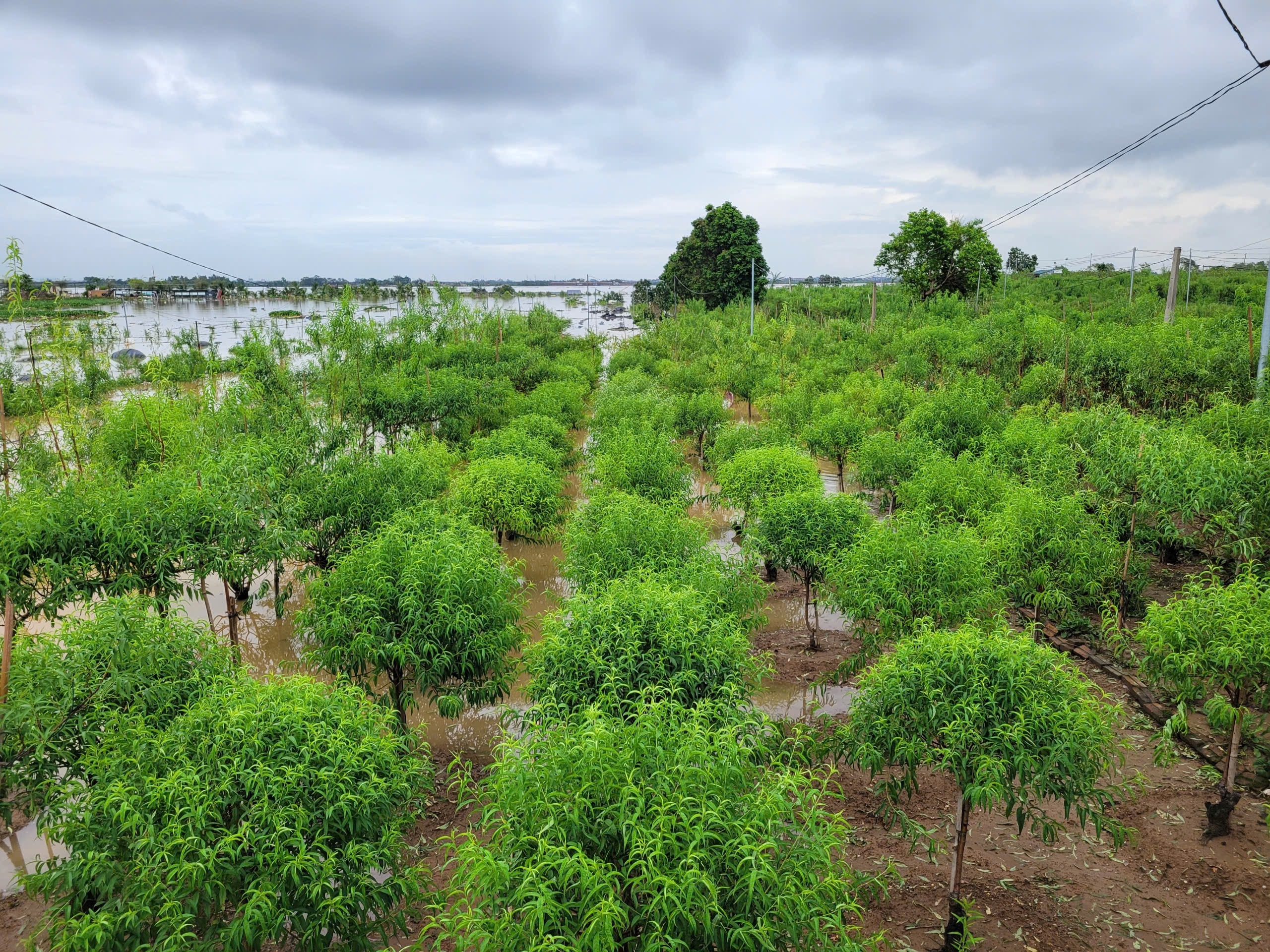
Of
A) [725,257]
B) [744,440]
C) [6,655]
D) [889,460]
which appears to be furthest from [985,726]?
[725,257]

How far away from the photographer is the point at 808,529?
37.9 feet

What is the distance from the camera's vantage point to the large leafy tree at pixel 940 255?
45.4m

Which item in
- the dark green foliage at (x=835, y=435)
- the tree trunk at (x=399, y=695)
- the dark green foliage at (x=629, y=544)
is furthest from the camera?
the dark green foliage at (x=835, y=435)

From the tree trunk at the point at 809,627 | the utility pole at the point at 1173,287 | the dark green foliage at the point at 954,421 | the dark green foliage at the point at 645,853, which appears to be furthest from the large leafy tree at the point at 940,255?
the dark green foliage at the point at 645,853

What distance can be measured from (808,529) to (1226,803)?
226 inches

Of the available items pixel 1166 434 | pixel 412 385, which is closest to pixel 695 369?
pixel 412 385

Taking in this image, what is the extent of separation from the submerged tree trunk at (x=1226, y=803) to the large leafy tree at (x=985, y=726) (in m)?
2.12

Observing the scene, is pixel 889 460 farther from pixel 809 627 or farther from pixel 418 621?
pixel 418 621

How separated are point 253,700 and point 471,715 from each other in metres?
5.70

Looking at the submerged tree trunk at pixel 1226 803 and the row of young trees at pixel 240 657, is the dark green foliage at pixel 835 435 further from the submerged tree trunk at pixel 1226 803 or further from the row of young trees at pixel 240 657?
the submerged tree trunk at pixel 1226 803

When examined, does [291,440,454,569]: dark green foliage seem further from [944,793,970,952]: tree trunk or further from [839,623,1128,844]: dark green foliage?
[944,793,970,952]: tree trunk

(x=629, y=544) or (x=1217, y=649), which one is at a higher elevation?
(x=1217, y=649)

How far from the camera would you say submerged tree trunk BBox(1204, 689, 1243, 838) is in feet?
25.6

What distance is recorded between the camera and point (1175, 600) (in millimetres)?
7691
